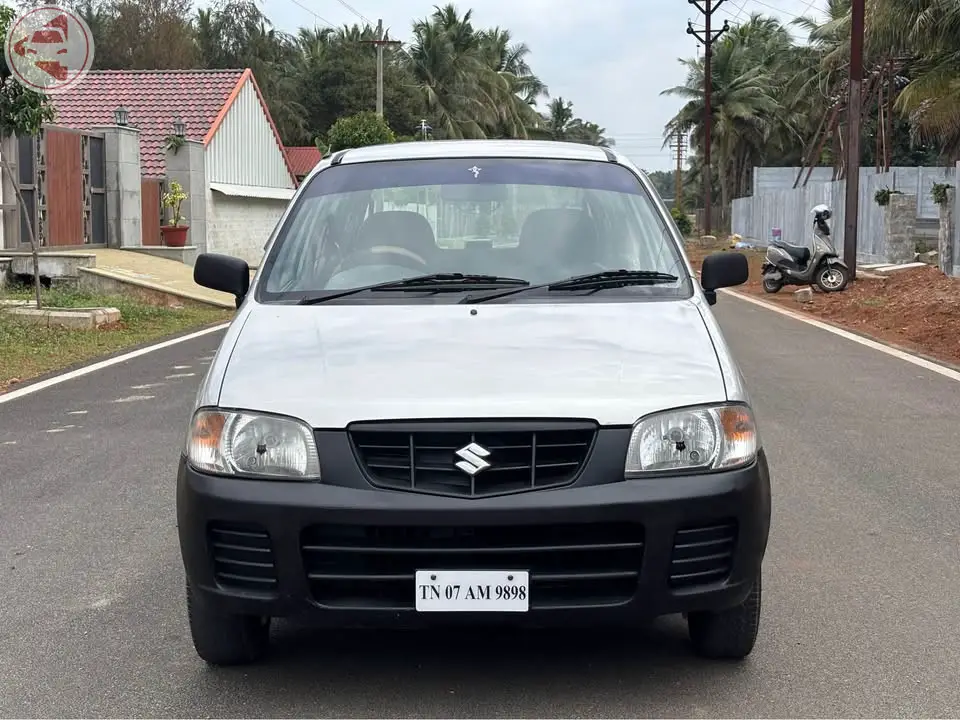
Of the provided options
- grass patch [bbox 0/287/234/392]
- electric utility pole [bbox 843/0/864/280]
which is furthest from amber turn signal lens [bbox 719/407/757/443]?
electric utility pole [bbox 843/0/864/280]

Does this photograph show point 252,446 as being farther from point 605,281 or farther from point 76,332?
point 76,332

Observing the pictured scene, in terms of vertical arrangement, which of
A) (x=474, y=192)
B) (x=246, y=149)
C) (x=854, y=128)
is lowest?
(x=474, y=192)

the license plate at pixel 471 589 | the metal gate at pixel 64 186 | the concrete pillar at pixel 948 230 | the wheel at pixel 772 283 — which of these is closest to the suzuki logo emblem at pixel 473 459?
the license plate at pixel 471 589

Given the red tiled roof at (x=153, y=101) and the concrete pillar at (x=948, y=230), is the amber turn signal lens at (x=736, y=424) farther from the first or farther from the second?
the red tiled roof at (x=153, y=101)

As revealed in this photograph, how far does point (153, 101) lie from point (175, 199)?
5681 mm

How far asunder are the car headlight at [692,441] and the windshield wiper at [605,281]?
97cm

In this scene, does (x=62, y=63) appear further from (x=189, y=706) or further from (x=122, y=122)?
(x=189, y=706)

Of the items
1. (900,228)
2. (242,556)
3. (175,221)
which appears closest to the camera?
(242,556)

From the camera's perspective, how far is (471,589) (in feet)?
11.4

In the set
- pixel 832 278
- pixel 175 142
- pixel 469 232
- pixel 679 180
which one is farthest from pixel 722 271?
pixel 679 180

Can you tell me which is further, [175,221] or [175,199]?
[175,199]

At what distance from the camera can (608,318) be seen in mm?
4152

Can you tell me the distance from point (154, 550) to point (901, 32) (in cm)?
2805

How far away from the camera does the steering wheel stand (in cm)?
479
